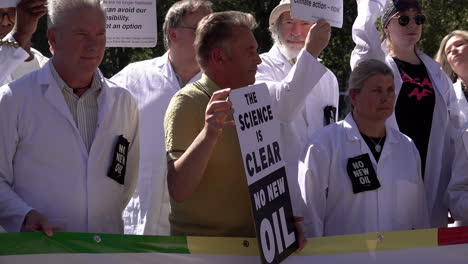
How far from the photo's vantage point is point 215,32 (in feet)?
12.3

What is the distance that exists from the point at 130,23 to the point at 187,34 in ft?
1.24

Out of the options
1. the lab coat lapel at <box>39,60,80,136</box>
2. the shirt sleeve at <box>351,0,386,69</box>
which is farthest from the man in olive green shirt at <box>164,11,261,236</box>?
the shirt sleeve at <box>351,0,386,69</box>

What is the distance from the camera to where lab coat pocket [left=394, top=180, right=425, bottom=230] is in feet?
14.2

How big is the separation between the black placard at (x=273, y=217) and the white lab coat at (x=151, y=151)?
129cm

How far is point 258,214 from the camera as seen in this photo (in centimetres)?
333

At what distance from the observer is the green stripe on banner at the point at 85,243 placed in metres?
3.53

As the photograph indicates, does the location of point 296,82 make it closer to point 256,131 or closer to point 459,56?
point 256,131

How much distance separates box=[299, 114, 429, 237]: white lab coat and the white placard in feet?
2.15

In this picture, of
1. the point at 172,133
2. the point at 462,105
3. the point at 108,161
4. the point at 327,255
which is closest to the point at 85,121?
the point at 108,161

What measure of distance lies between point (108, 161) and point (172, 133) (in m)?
0.45

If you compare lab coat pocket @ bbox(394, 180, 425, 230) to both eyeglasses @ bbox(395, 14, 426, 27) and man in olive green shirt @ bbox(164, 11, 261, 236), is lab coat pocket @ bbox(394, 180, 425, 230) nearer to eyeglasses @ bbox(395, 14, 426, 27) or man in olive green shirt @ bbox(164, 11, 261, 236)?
man in olive green shirt @ bbox(164, 11, 261, 236)

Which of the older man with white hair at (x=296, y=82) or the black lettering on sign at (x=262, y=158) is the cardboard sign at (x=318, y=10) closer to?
the older man with white hair at (x=296, y=82)

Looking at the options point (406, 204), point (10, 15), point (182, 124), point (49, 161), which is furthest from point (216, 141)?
point (10, 15)

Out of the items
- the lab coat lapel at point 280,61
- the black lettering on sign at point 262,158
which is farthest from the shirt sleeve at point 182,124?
the lab coat lapel at point 280,61
